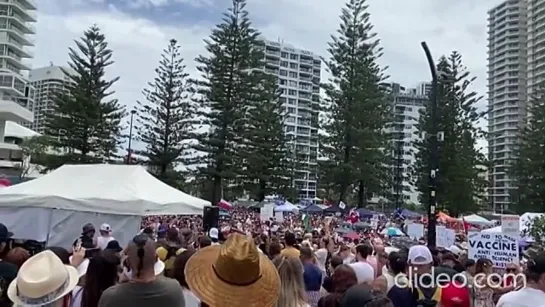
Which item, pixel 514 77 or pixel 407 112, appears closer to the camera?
pixel 514 77

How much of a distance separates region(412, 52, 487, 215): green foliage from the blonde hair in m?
32.0

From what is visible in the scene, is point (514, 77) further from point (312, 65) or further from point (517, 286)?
point (517, 286)

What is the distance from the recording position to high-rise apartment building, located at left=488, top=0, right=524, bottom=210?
78.3 metres

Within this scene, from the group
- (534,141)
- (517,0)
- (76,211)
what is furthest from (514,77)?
(76,211)

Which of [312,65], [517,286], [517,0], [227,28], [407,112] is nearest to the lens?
[517,286]

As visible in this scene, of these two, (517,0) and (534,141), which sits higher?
(517,0)

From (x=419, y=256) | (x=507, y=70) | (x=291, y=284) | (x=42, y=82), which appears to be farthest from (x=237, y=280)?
(x=507, y=70)

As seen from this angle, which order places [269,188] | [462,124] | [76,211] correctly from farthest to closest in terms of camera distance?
[269,188] → [462,124] → [76,211]

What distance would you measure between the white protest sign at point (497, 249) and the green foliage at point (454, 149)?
2696 centimetres

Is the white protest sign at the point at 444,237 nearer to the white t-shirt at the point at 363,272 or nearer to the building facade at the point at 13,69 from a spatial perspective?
the white t-shirt at the point at 363,272

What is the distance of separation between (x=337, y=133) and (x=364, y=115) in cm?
181

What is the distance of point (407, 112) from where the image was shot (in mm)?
103312

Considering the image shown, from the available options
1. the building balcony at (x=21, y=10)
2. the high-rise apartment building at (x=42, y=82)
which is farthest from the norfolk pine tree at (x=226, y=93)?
the high-rise apartment building at (x=42, y=82)

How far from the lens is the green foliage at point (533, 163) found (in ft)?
114
